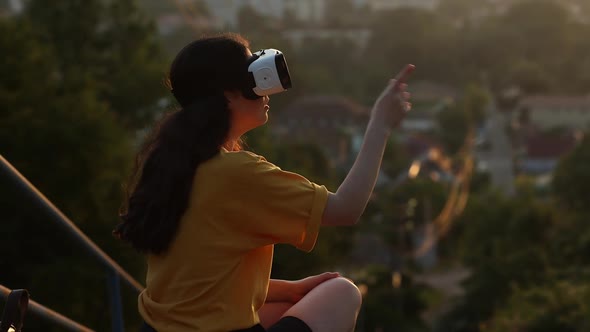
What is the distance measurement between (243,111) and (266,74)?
113 millimetres

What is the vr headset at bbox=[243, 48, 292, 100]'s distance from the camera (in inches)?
102

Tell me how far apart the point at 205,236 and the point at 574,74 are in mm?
76860

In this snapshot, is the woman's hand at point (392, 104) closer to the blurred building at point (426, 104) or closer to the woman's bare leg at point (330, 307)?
the woman's bare leg at point (330, 307)

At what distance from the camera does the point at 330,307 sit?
273cm

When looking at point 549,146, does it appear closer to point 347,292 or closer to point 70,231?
point 70,231

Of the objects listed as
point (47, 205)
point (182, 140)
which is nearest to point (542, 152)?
point (47, 205)

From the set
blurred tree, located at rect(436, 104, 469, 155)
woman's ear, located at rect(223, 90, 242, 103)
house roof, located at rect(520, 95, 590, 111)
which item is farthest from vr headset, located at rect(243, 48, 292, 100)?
house roof, located at rect(520, 95, 590, 111)

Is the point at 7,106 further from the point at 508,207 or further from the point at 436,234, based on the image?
the point at 436,234

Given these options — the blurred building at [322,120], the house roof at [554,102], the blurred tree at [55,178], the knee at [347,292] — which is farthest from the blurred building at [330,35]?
the knee at [347,292]

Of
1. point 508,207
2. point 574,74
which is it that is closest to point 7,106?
point 508,207

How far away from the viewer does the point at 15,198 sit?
14039mm

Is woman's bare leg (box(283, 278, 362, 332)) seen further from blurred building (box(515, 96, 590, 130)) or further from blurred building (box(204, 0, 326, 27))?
blurred building (box(204, 0, 326, 27))

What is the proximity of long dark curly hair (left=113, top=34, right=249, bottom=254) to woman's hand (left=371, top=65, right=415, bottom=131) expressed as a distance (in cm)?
32

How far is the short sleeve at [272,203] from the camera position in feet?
8.21
